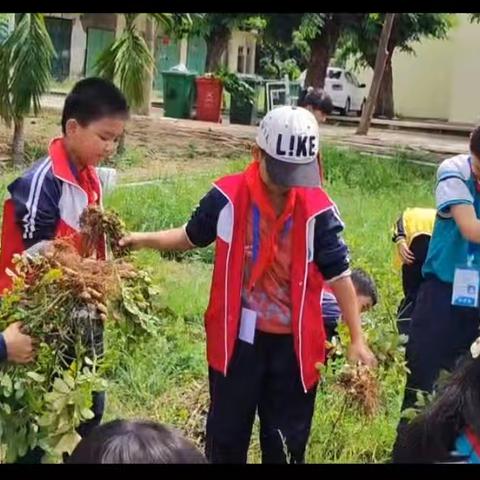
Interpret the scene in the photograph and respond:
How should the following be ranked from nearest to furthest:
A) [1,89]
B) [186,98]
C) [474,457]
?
[474,457] → [1,89] → [186,98]

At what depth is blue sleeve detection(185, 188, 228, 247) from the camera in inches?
111

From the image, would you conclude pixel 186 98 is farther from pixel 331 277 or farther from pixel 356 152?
pixel 331 277

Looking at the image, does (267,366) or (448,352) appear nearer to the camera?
(267,366)

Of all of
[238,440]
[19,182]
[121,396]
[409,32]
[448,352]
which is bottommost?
[121,396]

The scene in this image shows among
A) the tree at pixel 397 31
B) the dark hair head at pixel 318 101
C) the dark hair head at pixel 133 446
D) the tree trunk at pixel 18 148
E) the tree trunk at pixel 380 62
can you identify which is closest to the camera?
the dark hair head at pixel 133 446

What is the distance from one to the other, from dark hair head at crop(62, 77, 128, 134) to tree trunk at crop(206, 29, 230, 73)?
19145 millimetres

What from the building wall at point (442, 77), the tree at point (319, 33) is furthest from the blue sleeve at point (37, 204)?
the building wall at point (442, 77)

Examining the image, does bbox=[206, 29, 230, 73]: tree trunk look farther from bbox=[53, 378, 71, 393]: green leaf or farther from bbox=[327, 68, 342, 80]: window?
bbox=[53, 378, 71, 393]: green leaf

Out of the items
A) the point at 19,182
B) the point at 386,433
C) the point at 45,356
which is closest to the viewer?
the point at 45,356

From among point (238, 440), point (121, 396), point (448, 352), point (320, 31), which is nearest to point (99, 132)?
point (238, 440)

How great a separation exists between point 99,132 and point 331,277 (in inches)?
29.7

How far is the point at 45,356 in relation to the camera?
2373 mm

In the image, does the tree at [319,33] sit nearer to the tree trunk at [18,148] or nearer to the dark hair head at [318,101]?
the tree trunk at [18,148]

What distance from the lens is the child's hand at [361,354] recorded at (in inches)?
107
